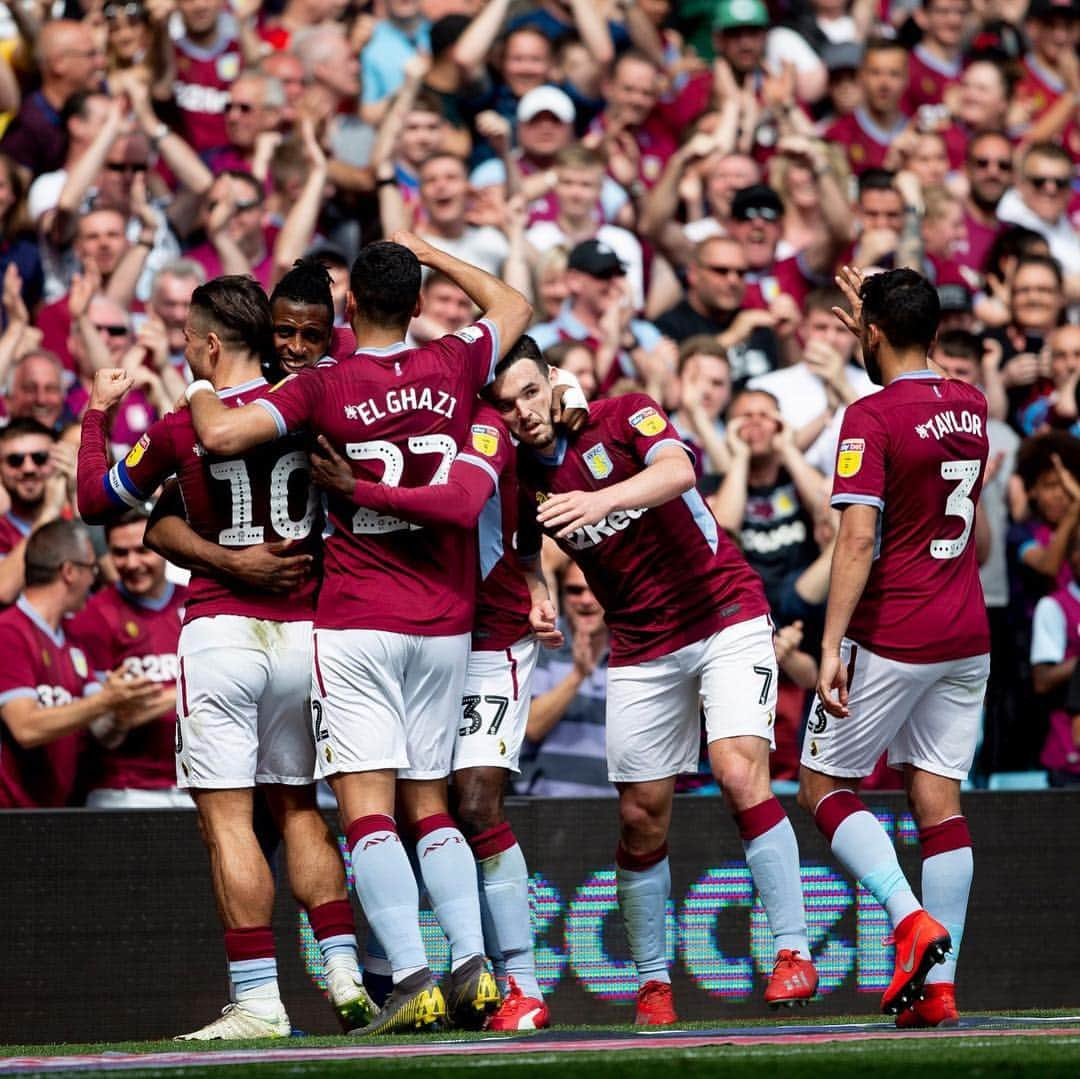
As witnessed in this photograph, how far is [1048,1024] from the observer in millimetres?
7246

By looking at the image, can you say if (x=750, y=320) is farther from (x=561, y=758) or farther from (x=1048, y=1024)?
(x=1048, y=1024)

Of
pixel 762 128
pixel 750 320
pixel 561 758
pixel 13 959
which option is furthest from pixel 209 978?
pixel 762 128

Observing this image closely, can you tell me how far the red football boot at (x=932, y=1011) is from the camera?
7207 millimetres

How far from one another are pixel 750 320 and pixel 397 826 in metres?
5.66

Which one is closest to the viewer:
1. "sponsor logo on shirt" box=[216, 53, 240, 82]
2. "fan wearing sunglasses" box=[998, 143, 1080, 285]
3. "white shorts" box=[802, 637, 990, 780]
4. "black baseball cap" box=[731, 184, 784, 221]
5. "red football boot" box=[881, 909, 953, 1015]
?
"red football boot" box=[881, 909, 953, 1015]

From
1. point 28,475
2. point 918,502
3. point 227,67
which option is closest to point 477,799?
point 918,502

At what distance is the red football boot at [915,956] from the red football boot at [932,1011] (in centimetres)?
11

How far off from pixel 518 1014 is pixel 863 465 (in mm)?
2296

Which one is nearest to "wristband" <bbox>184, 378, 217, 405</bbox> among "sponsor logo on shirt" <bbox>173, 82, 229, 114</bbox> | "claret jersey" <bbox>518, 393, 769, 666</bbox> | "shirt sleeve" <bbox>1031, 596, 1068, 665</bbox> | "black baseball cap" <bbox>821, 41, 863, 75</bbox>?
"claret jersey" <bbox>518, 393, 769, 666</bbox>

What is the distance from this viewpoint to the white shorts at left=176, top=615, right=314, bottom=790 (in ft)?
24.8

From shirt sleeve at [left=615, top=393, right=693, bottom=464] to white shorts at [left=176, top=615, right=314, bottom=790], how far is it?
1.33 meters

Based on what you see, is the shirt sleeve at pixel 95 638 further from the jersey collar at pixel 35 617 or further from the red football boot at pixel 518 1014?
the red football boot at pixel 518 1014

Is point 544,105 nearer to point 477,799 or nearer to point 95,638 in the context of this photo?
point 95,638

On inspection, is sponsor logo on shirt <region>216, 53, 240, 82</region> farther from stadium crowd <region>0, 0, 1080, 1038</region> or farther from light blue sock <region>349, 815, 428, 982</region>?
light blue sock <region>349, 815, 428, 982</region>
